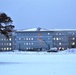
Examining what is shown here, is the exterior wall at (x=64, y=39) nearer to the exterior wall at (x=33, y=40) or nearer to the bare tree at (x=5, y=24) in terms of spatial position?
the exterior wall at (x=33, y=40)

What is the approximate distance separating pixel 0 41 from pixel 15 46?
13098 mm

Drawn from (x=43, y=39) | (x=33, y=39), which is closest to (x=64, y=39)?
(x=43, y=39)

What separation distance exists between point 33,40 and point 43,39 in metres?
5.84

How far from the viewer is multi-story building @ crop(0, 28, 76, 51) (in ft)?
527

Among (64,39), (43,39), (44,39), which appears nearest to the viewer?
(43,39)

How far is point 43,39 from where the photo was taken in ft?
537

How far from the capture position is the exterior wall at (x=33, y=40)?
161m

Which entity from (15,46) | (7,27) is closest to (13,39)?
(15,46)
